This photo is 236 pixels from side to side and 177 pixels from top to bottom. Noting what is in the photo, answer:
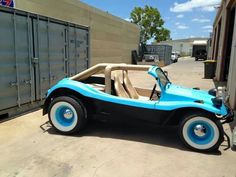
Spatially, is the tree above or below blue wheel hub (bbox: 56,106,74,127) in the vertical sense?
above

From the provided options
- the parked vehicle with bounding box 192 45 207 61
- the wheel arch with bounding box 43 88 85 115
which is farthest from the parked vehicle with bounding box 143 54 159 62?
the wheel arch with bounding box 43 88 85 115

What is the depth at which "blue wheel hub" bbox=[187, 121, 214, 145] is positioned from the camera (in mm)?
4012

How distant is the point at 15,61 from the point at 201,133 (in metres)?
4.40

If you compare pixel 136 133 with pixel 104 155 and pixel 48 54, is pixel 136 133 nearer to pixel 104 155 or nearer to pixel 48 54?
pixel 104 155

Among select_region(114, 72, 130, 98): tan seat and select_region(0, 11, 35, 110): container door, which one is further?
select_region(0, 11, 35, 110): container door

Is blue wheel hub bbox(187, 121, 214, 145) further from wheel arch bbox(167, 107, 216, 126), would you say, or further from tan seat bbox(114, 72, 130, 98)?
tan seat bbox(114, 72, 130, 98)

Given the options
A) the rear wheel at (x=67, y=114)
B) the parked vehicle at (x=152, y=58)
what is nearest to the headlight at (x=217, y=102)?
the rear wheel at (x=67, y=114)

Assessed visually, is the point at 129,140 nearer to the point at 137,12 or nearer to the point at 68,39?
the point at 68,39

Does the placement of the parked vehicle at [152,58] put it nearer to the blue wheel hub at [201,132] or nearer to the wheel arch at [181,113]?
the wheel arch at [181,113]

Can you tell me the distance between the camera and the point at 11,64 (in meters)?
5.64

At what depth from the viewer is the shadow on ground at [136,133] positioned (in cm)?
450

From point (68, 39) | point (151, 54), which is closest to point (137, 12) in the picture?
point (151, 54)

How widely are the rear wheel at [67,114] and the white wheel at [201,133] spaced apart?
1878 millimetres

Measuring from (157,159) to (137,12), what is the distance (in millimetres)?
53848
